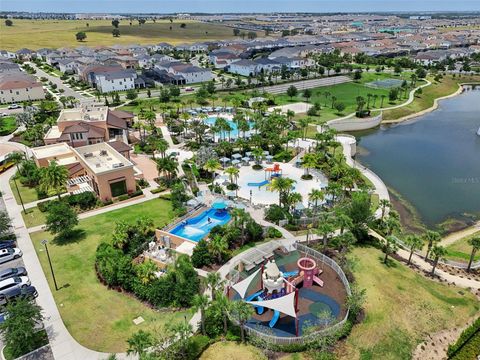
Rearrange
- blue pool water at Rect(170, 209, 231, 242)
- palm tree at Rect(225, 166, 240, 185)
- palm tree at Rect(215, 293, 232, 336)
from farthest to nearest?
1. palm tree at Rect(225, 166, 240, 185)
2. blue pool water at Rect(170, 209, 231, 242)
3. palm tree at Rect(215, 293, 232, 336)

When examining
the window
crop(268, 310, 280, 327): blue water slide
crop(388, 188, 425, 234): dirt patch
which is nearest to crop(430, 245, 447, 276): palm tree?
crop(388, 188, 425, 234): dirt patch

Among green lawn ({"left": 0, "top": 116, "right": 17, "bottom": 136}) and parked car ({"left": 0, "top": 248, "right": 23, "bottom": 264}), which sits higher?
green lawn ({"left": 0, "top": 116, "right": 17, "bottom": 136})

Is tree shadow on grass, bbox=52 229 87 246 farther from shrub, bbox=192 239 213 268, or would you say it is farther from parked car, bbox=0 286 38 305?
shrub, bbox=192 239 213 268

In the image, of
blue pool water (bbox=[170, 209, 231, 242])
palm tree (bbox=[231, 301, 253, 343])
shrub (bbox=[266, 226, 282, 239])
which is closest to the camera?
palm tree (bbox=[231, 301, 253, 343])

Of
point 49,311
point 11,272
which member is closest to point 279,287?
point 49,311

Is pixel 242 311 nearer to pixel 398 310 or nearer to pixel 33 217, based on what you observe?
pixel 398 310

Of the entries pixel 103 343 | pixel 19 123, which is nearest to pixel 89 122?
pixel 19 123

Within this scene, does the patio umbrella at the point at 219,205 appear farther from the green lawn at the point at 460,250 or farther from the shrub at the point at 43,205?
the green lawn at the point at 460,250

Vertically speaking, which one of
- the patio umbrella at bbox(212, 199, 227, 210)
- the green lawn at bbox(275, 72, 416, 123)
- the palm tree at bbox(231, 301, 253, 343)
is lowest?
the green lawn at bbox(275, 72, 416, 123)
